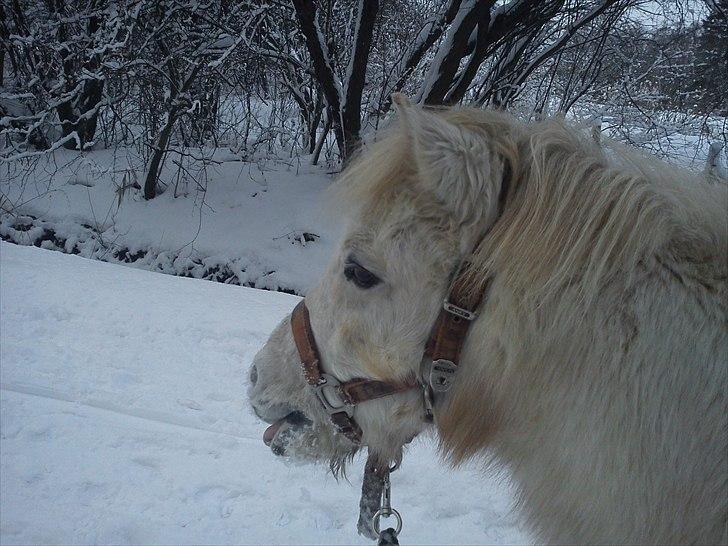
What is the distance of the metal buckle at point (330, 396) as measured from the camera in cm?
154

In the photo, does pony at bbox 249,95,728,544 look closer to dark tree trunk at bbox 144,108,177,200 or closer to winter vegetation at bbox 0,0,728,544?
winter vegetation at bbox 0,0,728,544

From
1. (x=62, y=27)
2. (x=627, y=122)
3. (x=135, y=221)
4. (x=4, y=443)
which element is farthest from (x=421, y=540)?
(x=62, y=27)

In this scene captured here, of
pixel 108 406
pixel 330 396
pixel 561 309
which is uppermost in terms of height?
pixel 561 309

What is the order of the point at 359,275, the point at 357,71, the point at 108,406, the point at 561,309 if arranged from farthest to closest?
the point at 357,71
the point at 108,406
the point at 359,275
the point at 561,309

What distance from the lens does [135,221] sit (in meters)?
10.1

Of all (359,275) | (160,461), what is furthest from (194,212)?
(359,275)

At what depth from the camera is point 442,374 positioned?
1.27 metres

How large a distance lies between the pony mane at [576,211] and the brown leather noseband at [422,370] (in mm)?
59

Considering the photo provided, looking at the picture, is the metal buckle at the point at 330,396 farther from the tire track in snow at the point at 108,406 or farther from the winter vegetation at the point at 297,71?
the winter vegetation at the point at 297,71

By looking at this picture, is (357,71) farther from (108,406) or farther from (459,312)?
(459,312)

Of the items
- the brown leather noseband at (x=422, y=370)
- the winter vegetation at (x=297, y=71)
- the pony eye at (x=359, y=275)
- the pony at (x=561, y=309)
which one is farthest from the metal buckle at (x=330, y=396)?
the winter vegetation at (x=297, y=71)

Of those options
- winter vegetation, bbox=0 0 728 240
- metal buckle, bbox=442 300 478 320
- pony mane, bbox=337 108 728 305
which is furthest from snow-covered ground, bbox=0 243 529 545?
winter vegetation, bbox=0 0 728 240

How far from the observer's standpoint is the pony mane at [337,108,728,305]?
1118 millimetres

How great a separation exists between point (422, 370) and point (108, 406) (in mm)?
3378
